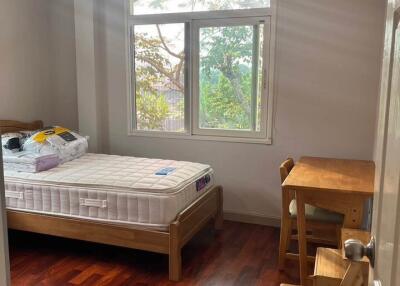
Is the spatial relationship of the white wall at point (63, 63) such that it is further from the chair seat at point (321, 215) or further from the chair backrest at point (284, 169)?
the chair seat at point (321, 215)

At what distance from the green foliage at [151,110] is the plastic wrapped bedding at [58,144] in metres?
0.67

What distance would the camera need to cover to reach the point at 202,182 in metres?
3.14

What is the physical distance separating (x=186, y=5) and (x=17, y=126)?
6.90 feet

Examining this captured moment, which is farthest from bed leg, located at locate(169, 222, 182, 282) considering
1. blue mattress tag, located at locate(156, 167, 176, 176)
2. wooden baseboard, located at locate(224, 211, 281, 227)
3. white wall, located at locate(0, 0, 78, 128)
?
white wall, located at locate(0, 0, 78, 128)

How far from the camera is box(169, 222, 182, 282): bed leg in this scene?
2.55m

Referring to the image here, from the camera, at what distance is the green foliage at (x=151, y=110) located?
3.96m

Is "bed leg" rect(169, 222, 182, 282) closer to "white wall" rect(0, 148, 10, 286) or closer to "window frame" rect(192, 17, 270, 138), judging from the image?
"window frame" rect(192, 17, 270, 138)

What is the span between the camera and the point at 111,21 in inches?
156

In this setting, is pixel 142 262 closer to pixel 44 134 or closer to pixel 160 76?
pixel 44 134

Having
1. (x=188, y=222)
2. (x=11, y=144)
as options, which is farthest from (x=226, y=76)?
(x=11, y=144)

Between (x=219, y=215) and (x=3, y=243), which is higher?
(x=3, y=243)

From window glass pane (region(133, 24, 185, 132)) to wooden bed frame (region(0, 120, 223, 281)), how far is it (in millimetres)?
1144

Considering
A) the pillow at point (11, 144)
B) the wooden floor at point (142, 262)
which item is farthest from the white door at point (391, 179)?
the pillow at point (11, 144)

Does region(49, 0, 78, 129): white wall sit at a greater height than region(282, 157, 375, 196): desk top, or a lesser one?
greater
